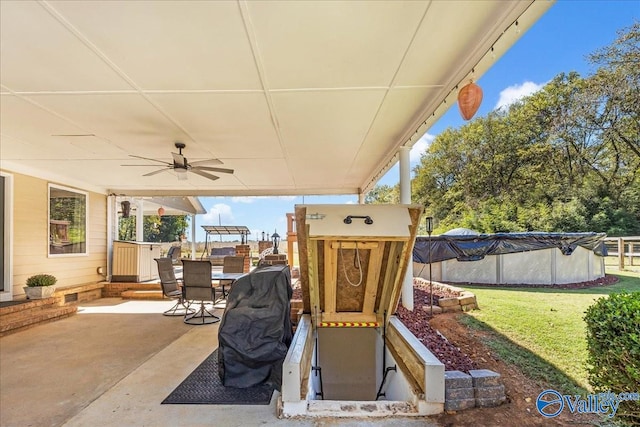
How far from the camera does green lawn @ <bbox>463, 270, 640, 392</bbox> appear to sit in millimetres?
3117

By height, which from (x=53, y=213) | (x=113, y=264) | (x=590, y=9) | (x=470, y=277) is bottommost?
(x=470, y=277)

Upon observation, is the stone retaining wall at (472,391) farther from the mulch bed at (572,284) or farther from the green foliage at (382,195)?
the green foliage at (382,195)

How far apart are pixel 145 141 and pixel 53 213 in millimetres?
3822

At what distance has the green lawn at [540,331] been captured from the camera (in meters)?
3.12

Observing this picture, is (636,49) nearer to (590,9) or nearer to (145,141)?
(590,9)

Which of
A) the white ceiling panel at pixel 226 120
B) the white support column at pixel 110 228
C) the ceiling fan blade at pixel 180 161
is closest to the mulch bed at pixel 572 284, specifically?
the white ceiling panel at pixel 226 120

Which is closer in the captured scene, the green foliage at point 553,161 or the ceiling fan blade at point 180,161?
the ceiling fan blade at point 180,161

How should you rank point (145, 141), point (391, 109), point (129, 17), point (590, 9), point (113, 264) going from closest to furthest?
point (129, 17)
point (391, 109)
point (145, 141)
point (590, 9)
point (113, 264)

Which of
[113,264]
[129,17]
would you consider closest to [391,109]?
[129,17]

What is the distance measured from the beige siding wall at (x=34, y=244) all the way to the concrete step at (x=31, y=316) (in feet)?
1.91

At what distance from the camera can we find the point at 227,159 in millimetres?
5398

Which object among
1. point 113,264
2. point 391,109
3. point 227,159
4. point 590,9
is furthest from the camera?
point 113,264

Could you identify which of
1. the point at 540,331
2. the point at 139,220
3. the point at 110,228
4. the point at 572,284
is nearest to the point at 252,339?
the point at 540,331

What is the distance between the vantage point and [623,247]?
9164 millimetres
